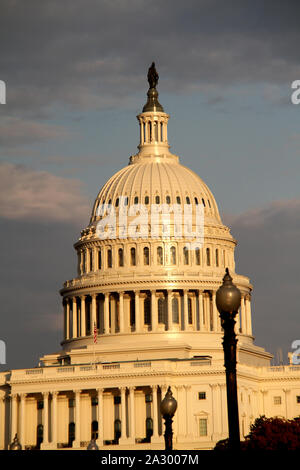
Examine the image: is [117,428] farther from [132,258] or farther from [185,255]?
[185,255]

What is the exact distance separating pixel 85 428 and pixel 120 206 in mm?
39995

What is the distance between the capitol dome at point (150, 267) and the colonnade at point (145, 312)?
14 cm

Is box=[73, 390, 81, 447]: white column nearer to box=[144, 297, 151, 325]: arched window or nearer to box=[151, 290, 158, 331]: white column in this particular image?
box=[151, 290, 158, 331]: white column

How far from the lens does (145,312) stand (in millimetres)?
189125

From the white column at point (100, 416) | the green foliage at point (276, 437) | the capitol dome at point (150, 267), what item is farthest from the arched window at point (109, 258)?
the green foliage at point (276, 437)

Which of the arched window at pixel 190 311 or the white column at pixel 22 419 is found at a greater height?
the arched window at pixel 190 311

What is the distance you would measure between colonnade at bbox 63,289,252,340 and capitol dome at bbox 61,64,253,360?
0.48ft

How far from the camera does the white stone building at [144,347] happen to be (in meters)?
165

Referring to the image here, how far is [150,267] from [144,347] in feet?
47.1

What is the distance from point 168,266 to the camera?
623ft

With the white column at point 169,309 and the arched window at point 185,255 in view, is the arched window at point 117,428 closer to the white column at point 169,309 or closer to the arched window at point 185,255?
the white column at point 169,309

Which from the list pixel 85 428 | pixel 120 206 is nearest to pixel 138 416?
pixel 85 428

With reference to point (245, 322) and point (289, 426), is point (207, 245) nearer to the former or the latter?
point (245, 322)
